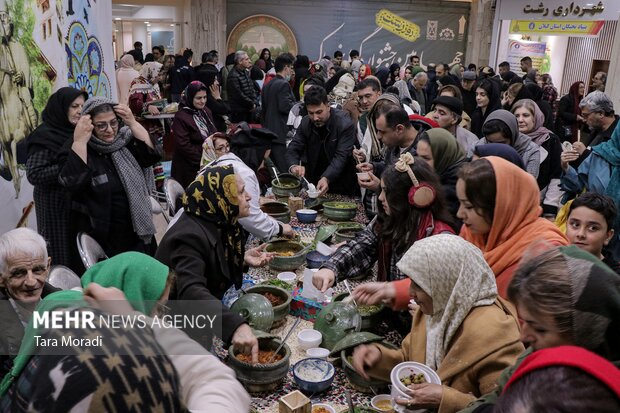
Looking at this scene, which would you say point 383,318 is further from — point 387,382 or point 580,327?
point 580,327

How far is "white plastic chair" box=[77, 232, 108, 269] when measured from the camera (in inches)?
97.7

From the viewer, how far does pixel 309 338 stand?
1931mm

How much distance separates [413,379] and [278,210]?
6.48 ft

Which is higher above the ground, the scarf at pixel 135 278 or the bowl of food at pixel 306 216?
the scarf at pixel 135 278

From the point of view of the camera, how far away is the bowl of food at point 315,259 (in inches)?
98.1

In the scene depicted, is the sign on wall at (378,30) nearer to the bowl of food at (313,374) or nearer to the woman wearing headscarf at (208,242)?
the woman wearing headscarf at (208,242)

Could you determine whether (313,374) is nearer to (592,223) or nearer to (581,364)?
(581,364)

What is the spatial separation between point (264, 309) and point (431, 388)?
814mm

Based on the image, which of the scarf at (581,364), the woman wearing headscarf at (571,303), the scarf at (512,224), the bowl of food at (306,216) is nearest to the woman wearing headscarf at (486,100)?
the bowl of food at (306,216)

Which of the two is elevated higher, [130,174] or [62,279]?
[130,174]

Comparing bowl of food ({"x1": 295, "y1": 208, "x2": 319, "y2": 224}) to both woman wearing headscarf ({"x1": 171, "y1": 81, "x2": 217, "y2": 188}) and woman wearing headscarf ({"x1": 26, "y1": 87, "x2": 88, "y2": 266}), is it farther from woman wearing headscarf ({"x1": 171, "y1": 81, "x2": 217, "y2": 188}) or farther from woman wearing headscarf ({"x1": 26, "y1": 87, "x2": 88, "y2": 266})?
woman wearing headscarf ({"x1": 171, "y1": 81, "x2": 217, "y2": 188})

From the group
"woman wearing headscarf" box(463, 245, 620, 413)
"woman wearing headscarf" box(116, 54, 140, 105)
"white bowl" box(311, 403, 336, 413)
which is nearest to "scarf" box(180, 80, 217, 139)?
"woman wearing headscarf" box(116, 54, 140, 105)

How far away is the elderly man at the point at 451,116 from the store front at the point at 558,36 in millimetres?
6136

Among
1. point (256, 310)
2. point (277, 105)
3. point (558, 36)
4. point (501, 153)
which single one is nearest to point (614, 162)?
point (501, 153)
